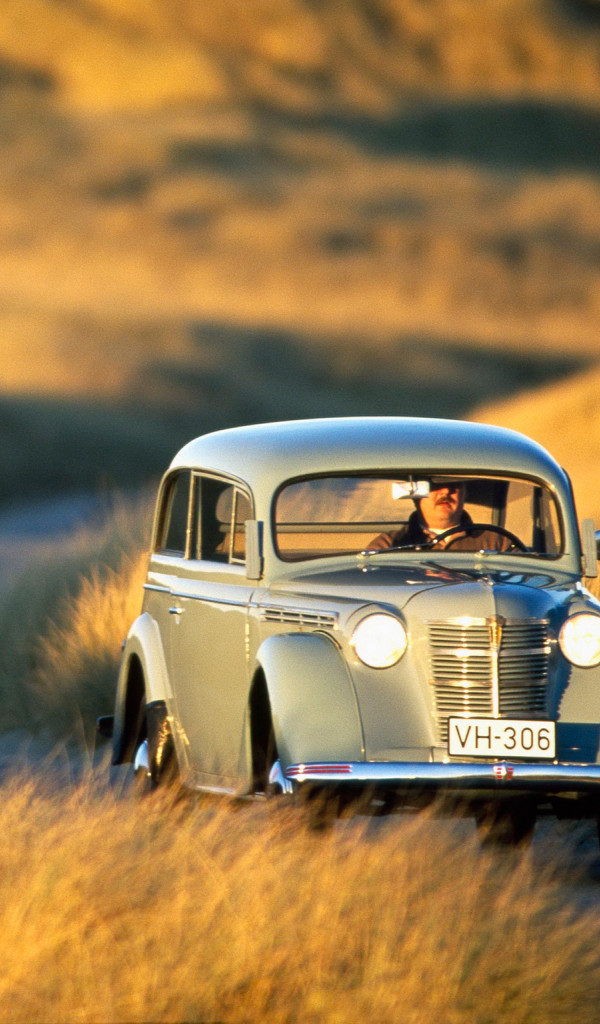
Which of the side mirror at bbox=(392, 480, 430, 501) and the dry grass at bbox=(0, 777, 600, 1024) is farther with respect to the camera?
the side mirror at bbox=(392, 480, 430, 501)

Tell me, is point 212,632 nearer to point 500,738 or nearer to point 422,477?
point 422,477

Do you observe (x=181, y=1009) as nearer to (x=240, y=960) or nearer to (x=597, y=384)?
(x=240, y=960)

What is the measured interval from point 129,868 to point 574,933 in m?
1.43

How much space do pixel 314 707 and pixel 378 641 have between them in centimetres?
35

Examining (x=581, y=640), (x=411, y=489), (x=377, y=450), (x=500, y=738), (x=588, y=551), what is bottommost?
(x=500, y=738)

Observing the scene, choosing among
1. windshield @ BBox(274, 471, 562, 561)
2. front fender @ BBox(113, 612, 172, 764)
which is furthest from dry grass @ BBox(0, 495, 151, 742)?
windshield @ BBox(274, 471, 562, 561)

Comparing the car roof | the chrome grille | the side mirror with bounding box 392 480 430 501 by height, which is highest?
the car roof

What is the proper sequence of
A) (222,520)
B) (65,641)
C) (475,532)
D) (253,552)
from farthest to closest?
(65,641)
(222,520)
(475,532)
(253,552)

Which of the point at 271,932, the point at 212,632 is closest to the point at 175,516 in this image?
the point at 212,632

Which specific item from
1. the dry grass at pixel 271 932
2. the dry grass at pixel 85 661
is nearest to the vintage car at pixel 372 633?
Result: the dry grass at pixel 271 932

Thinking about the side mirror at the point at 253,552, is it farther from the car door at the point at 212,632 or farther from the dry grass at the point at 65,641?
the dry grass at the point at 65,641

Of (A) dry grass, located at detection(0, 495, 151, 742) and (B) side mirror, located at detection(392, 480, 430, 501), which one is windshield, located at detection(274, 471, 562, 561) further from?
(A) dry grass, located at detection(0, 495, 151, 742)

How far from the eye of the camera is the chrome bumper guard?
6.34 metres

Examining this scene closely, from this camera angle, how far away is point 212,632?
7750 mm
